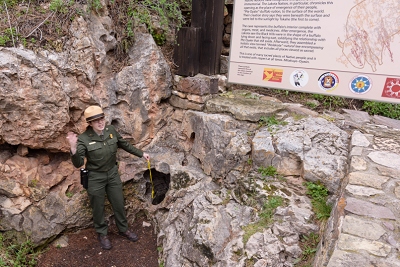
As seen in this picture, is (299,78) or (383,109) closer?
(299,78)

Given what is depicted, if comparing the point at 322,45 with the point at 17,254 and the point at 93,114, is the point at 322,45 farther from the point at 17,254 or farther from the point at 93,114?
the point at 17,254

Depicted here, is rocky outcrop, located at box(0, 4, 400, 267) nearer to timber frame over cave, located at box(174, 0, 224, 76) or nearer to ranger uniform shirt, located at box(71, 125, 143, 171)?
timber frame over cave, located at box(174, 0, 224, 76)

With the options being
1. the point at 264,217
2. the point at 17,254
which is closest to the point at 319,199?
the point at 264,217

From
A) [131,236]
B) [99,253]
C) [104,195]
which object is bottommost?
[99,253]

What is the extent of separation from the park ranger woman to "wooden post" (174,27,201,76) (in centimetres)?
161

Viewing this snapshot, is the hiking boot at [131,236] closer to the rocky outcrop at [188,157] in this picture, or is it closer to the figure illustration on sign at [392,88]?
the rocky outcrop at [188,157]

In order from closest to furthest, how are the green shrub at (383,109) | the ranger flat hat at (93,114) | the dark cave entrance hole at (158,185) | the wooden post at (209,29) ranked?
the ranger flat hat at (93,114) → the wooden post at (209,29) → the dark cave entrance hole at (158,185) → the green shrub at (383,109)

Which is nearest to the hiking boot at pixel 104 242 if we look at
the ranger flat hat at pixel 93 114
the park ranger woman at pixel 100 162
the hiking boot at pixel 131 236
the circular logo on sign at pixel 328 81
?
the park ranger woman at pixel 100 162

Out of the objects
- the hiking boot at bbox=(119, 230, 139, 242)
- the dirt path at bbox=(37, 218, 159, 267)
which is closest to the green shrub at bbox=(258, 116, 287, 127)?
the dirt path at bbox=(37, 218, 159, 267)

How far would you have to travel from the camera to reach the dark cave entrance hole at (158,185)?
4832 mm

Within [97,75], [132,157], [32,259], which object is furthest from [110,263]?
[97,75]

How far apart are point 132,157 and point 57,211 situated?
1.34 meters

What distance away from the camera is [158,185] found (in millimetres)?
4910

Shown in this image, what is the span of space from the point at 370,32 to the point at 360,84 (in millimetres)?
628
